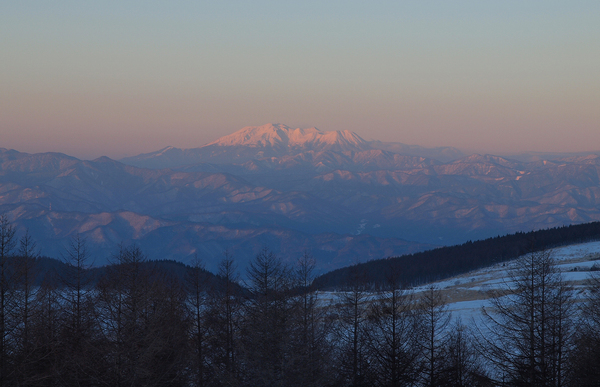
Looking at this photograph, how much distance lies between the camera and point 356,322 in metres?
37.9

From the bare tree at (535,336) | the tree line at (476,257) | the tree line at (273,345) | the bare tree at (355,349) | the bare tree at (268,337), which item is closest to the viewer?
the bare tree at (535,336)

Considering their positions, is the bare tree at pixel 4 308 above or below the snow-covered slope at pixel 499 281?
above

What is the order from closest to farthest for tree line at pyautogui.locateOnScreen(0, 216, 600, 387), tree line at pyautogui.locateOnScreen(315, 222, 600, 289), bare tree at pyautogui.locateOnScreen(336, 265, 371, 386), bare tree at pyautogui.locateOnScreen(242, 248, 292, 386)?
tree line at pyautogui.locateOnScreen(0, 216, 600, 387), bare tree at pyautogui.locateOnScreen(242, 248, 292, 386), bare tree at pyautogui.locateOnScreen(336, 265, 371, 386), tree line at pyautogui.locateOnScreen(315, 222, 600, 289)

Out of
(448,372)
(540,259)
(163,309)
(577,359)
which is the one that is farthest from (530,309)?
(163,309)

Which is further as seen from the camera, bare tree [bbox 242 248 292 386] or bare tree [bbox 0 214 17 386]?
bare tree [bbox 242 248 292 386]

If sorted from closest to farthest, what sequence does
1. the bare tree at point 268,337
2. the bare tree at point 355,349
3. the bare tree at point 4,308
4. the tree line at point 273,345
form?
the bare tree at point 4,308, the tree line at point 273,345, the bare tree at point 268,337, the bare tree at point 355,349

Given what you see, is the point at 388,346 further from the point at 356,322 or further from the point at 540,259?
the point at 540,259

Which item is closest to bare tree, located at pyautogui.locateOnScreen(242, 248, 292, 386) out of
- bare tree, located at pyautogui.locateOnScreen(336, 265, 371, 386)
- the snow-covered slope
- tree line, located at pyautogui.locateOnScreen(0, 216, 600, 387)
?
tree line, located at pyautogui.locateOnScreen(0, 216, 600, 387)

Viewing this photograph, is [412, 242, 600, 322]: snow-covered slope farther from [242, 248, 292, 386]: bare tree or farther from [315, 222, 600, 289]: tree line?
[315, 222, 600, 289]: tree line

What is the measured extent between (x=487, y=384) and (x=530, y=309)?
15.1 feet

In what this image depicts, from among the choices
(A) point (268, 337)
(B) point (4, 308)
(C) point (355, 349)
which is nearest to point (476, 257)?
(C) point (355, 349)

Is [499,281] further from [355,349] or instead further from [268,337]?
[268,337]

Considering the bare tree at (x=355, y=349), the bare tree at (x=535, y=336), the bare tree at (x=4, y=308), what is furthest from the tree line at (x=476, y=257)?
the bare tree at (x=4, y=308)

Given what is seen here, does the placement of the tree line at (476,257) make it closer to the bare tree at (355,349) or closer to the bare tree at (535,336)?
the bare tree at (355,349)
